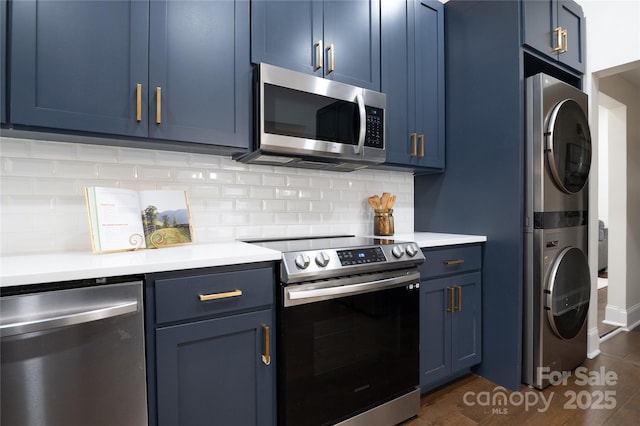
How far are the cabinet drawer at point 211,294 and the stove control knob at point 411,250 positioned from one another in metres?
0.75

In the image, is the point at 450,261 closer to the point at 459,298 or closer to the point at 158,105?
the point at 459,298

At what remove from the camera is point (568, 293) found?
225 centimetres

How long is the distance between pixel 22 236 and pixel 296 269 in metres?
1.16

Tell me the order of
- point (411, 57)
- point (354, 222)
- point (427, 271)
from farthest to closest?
point (354, 222), point (411, 57), point (427, 271)

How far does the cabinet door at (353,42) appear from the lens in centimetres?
197

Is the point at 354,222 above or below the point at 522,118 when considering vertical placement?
below

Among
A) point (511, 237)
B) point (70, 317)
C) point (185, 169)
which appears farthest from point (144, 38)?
point (511, 237)

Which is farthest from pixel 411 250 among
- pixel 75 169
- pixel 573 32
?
pixel 573 32

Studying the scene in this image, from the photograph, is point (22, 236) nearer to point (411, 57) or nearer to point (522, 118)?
point (411, 57)

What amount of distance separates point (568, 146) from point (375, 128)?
1.23 meters

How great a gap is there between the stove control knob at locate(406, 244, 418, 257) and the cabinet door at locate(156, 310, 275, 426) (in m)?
0.79

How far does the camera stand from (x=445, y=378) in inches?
85.7

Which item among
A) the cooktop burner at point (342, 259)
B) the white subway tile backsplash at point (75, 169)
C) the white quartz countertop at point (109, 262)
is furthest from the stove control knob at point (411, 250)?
the white subway tile backsplash at point (75, 169)

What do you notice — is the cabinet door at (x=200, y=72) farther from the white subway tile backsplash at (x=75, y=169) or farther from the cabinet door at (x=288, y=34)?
the white subway tile backsplash at (x=75, y=169)
